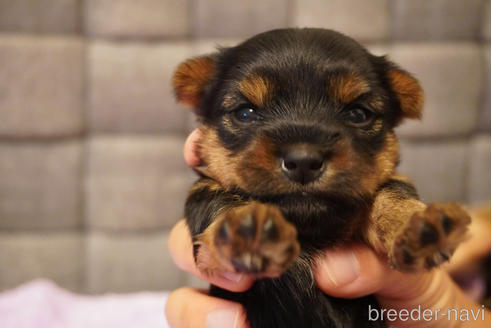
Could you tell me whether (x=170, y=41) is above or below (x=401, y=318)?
above

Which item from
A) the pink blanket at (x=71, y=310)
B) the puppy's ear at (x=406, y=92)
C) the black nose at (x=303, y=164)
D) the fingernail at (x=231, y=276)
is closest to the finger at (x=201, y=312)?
the fingernail at (x=231, y=276)

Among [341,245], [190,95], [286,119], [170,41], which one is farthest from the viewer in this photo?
[170,41]

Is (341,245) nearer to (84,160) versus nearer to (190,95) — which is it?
(190,95)

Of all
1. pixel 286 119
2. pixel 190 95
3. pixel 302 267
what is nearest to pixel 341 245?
pixel 302 267

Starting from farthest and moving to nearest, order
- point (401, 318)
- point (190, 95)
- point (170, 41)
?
1. point (170, 41)
2. point (190, 95)
3. point (401, 318)

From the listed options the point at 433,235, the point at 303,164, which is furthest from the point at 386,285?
the point at 303,164

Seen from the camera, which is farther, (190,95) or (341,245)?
(190,95)

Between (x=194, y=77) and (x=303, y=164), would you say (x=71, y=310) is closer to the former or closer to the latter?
(x=194, y=77)
